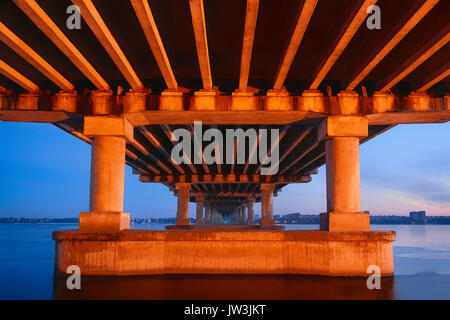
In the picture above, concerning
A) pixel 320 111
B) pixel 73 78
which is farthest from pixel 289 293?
pixel 73 78

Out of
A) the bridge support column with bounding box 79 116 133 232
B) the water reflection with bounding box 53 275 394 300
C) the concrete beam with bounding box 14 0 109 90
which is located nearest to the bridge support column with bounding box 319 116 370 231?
the water reflection with bounding box 53 275 394 300

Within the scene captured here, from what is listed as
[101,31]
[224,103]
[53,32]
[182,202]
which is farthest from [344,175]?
[182,202]

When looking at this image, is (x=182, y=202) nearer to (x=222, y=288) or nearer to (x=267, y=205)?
(x=267, y=205)

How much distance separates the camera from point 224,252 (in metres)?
12.0

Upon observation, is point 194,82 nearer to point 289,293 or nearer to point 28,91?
point 28,91

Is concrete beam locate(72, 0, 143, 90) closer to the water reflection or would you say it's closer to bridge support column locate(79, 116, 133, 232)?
bridge support column locate(79, 116, 133, 232)

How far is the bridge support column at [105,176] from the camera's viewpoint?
12086 mm

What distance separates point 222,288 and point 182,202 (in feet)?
84.4

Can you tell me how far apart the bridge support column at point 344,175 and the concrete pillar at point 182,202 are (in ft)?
73.8

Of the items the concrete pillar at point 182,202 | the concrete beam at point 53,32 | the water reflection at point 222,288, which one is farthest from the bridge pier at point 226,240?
the concrete pillar at point 182,202

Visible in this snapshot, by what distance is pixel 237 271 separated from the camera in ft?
39.3

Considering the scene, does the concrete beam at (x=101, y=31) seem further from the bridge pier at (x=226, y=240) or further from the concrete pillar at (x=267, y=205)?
the concrete pillar at (x=267, y=205)

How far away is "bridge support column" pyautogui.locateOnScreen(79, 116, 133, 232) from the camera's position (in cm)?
1209

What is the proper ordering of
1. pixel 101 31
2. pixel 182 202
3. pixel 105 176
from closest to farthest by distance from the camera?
pixel 101 31
pixel 105 176
pixel 182 202
